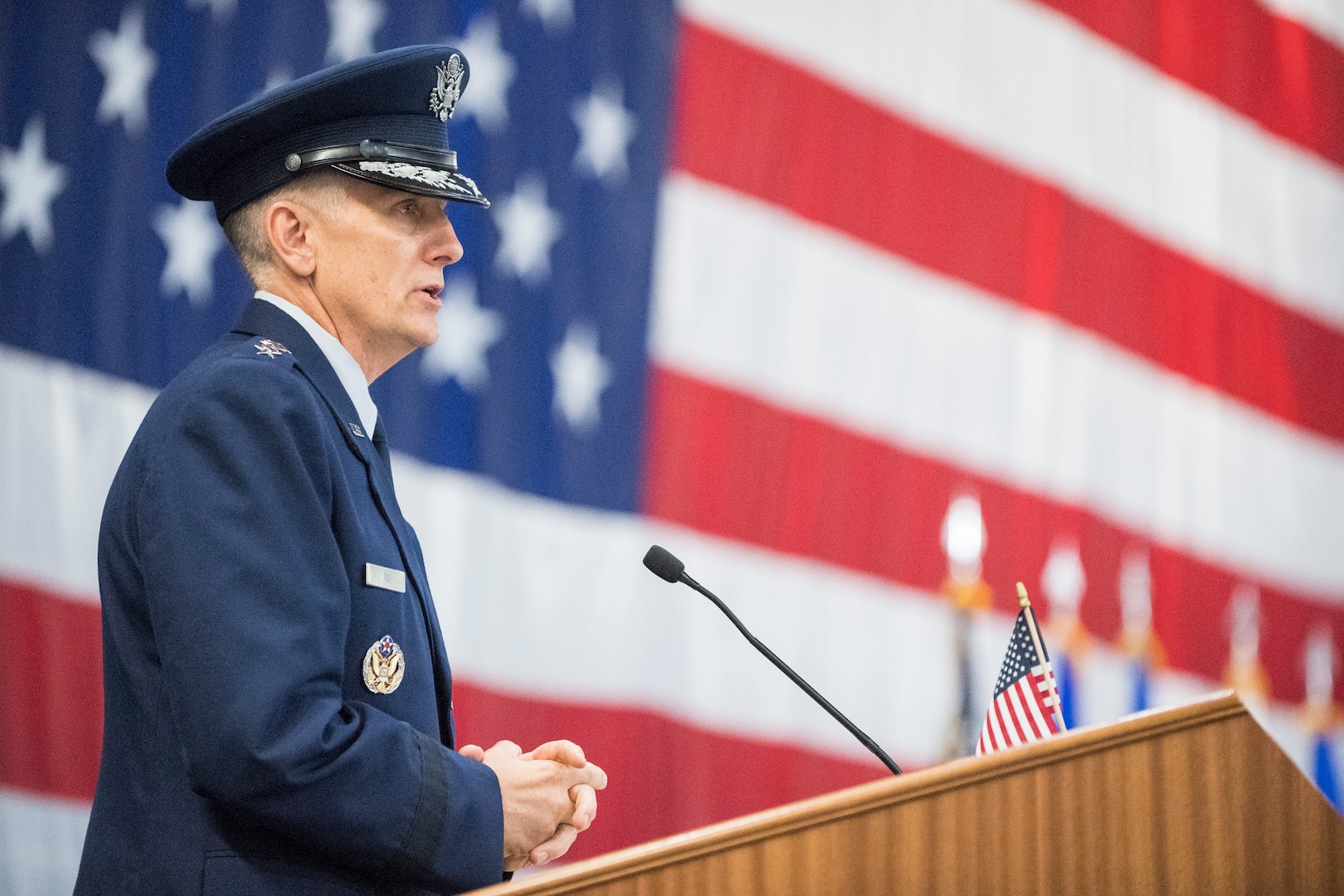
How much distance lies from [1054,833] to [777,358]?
98.8 inches

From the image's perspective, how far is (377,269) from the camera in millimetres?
1401

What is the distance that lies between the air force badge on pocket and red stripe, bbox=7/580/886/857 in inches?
58.4

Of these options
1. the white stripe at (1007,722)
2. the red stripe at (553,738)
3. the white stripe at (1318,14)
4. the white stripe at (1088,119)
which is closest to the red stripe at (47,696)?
the red stripe at (553,738)

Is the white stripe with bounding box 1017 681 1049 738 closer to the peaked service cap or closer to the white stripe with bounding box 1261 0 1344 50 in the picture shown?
the peaked service cap

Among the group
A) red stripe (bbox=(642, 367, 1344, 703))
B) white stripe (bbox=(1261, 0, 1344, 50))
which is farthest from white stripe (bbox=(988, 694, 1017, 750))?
white stripe (bbox=(1261, 0, 1344, 50))

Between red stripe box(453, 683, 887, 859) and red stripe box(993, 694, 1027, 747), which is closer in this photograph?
red stripe box(993, 694, 1027, 747)

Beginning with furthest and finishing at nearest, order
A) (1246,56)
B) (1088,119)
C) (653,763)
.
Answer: (1246,56) → (1088,119) → (653,763)

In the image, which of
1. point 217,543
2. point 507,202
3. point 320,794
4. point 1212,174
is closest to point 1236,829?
point 320,794

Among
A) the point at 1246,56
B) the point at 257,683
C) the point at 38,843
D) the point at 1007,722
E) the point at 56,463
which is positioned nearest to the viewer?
the point at 257,683

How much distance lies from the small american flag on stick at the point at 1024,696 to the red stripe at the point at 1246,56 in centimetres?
289

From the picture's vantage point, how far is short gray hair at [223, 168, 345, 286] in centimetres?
138

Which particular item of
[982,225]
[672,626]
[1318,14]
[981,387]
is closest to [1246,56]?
[1318,14]

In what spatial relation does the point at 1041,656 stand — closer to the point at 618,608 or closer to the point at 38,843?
the point at 618,608

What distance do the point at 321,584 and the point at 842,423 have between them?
245 cm
